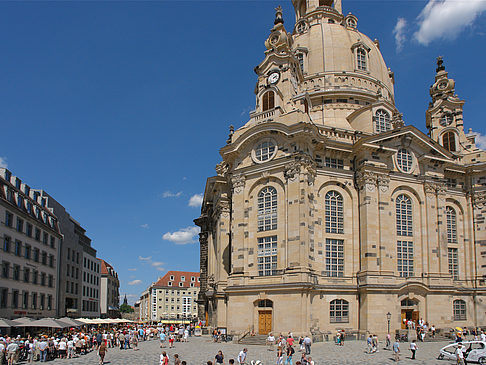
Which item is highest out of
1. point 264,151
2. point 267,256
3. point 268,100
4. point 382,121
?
point 268,100

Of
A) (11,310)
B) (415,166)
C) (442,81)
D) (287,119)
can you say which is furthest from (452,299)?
(11,310)

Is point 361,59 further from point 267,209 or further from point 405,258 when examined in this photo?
point 267,209

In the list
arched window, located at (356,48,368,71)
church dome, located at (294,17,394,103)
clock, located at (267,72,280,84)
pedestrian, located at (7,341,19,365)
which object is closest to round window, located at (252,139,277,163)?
clock, located at (267,72,280,84)

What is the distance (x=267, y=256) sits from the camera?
45375 mm

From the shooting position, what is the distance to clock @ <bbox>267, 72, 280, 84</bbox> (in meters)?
52.8

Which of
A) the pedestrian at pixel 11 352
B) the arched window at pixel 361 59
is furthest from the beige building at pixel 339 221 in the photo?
the pedestrian at pixel 11 352

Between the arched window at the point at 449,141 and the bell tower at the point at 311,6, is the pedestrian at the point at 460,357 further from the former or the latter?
the bell tower at the point at 311,6

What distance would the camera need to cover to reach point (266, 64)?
5422 centimetres

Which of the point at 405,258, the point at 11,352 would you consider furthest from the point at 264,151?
the point at 11,352

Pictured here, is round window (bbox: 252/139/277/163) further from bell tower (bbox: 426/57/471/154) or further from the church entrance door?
bell tower (bbox: 426/57/471/154)

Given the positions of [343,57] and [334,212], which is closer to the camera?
[334,212]

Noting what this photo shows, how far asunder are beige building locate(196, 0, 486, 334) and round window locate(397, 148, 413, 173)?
5.6 inches

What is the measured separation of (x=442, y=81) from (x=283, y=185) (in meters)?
30.5

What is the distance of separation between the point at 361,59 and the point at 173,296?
259ft
